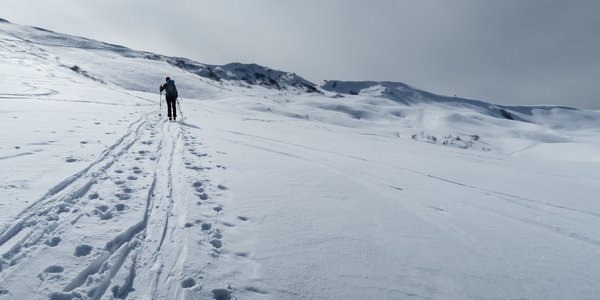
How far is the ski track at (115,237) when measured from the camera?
2723mm

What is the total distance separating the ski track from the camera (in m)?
2.72

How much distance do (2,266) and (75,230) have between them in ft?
2.35

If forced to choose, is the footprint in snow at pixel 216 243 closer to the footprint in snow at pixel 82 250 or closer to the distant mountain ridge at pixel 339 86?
the footprint in snow at pixel 82 250

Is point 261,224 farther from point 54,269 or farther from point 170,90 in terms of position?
point 170,90

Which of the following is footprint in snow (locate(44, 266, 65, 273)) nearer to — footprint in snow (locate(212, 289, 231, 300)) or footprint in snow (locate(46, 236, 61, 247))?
footprint in snow (locate(46, 236, 61, 247))

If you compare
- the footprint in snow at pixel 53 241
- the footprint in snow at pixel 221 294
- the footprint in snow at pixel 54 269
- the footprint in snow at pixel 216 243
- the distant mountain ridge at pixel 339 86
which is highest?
the distant mountain ridge at pixel 339 86

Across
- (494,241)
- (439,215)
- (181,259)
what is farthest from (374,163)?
(181,259)

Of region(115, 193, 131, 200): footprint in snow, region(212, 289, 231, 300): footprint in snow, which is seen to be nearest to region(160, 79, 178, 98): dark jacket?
region(115, 193, 131, 200): footprint in snow

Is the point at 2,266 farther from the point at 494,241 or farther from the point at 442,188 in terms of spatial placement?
the point at 442,188

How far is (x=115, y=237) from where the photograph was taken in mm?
3395

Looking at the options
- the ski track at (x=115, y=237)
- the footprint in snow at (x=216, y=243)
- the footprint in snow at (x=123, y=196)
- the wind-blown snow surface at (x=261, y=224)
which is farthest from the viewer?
the footprint in snow at (x=123, y=196)

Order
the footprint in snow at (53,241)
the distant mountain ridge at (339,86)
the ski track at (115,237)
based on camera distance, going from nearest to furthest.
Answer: the ski track at (115,237)
the footprint in snow at (53,241)
the distant mountain ridge at (339,86)

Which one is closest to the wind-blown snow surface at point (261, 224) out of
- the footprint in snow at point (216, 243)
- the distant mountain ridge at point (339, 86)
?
the footprint in snow at point (216, 243)

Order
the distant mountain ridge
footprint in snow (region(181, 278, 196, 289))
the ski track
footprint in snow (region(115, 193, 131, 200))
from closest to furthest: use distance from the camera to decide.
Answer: the ski track → footprint in snow (region(181, 278, 196, 289)) → footprint in snow (region(115, 193, 131, 200)) → the distant mountain ridge
